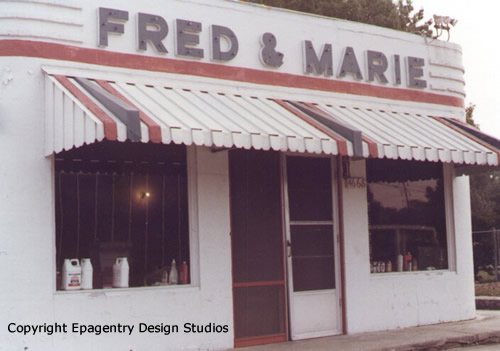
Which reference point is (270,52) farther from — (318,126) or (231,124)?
(231,124)

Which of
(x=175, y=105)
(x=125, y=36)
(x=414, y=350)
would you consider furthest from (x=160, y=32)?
(x=414, y=350)

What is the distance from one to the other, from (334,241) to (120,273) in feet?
10.8

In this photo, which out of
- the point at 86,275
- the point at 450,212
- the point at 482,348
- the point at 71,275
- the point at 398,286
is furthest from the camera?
the point at 450,212

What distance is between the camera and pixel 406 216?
1204cm

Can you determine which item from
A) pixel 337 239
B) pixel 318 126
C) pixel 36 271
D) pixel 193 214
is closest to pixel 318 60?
pixel 318 126

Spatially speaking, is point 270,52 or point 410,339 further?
point 270,52

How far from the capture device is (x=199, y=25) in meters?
9.98

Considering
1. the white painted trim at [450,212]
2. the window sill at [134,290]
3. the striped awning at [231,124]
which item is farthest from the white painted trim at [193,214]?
the white painted trim at [450,212]

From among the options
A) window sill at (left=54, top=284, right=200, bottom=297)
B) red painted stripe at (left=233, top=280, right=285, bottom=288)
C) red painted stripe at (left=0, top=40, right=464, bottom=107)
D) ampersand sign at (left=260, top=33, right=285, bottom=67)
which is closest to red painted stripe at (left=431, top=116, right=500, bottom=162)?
red painted stripe at (left=0, top=40, right=464, bottom=107)

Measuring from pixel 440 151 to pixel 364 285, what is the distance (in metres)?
2.21

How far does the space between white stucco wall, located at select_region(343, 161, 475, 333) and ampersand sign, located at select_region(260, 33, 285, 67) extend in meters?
1.90

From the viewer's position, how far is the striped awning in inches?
313

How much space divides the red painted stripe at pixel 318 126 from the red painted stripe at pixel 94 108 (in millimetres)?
2880

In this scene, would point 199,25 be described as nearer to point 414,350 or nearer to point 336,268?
point 336,268
